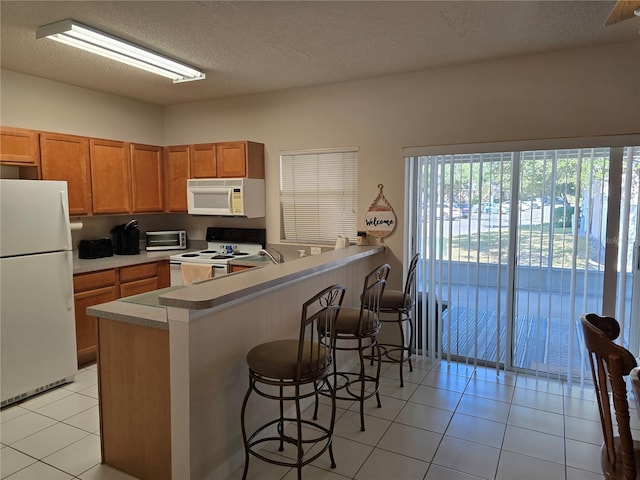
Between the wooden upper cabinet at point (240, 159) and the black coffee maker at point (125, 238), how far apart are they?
1.12 m

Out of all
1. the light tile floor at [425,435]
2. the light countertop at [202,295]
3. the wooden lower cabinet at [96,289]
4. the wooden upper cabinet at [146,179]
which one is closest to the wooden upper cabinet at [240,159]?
the wooden upper cabinet at [146,179]

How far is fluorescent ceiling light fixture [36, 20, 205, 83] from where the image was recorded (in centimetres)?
276

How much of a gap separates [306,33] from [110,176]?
8.72 feet

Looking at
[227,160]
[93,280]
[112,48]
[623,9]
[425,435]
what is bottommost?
[425,435]

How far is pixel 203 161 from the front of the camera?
475cm

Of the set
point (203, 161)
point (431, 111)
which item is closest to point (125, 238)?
point (203, 161)

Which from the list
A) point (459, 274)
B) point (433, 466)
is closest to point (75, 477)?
point (433, 466)

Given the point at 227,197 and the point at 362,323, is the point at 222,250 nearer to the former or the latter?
the point at 227,197

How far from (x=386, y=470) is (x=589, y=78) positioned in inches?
120

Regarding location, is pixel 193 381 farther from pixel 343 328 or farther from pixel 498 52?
pixel 498 52

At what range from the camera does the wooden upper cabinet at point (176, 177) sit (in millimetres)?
4926

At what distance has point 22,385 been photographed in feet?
10.3

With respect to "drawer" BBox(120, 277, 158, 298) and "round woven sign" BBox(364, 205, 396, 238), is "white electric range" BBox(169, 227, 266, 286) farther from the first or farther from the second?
"round woven sign" BBox(364, 205, 396, 238)

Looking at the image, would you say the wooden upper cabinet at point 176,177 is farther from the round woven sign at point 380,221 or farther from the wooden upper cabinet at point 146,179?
the round woven sign at point 380,221
